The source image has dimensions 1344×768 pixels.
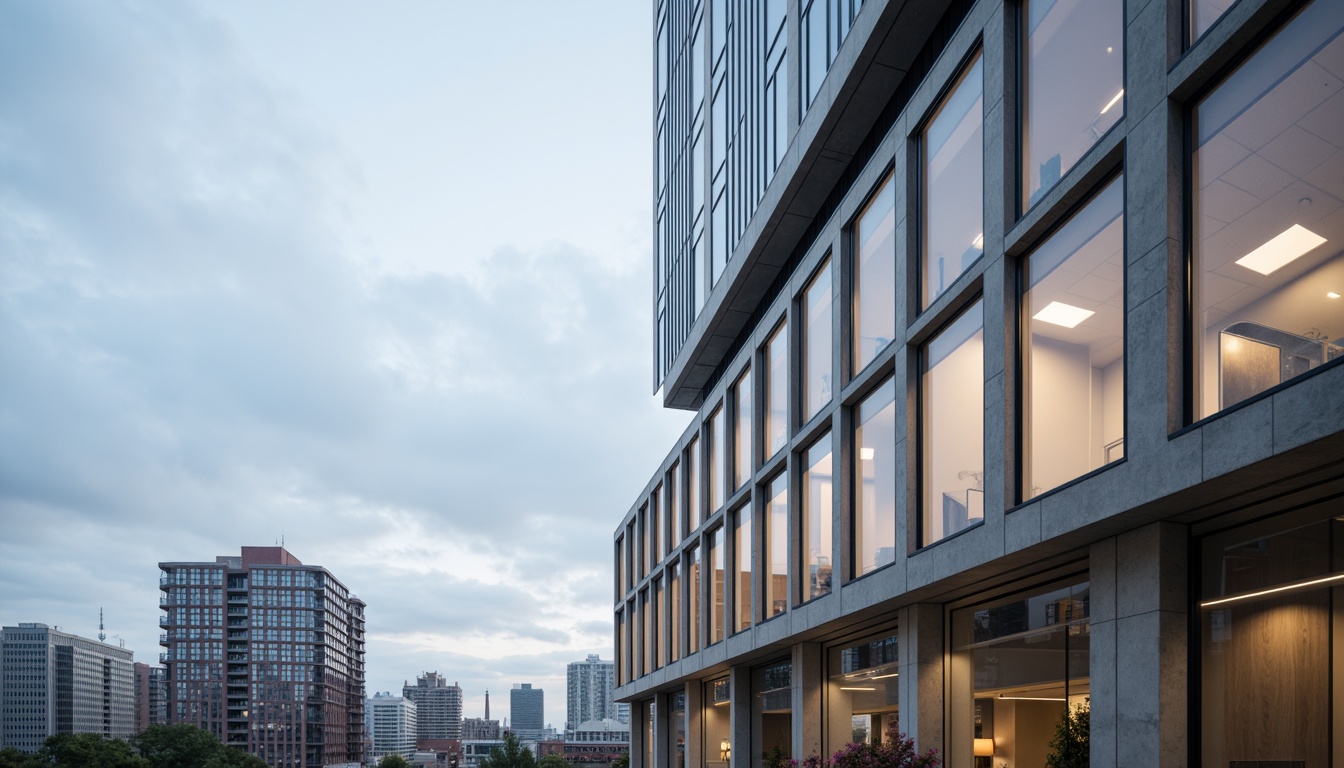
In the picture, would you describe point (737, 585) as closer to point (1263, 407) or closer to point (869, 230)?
point (869, 230)

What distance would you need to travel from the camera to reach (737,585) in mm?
31359

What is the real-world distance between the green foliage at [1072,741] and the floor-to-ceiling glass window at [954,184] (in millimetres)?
6537

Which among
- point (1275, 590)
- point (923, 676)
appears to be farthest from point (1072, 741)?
point (923, 676)

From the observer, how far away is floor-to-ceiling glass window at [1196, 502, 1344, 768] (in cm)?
1063

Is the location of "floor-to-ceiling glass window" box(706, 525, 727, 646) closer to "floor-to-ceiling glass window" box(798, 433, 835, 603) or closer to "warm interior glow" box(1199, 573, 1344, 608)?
"floor-to-ceiling glass window" box(798, 433, 835, 603)

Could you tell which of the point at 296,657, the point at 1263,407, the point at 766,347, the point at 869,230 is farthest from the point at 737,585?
the point at 296,657

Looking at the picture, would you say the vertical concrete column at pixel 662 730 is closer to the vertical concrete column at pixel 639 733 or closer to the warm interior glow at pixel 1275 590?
the vertical concrete column at pixel 639 733

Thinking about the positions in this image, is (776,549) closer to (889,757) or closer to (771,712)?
(771,712)

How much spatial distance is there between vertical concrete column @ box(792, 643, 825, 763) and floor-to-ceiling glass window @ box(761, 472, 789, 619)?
1.17 metres

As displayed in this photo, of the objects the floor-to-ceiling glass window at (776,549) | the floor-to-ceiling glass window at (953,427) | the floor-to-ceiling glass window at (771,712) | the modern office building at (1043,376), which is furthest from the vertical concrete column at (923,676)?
the floor-to-ceiling glass window at (771,712)

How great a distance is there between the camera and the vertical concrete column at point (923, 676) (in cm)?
1916

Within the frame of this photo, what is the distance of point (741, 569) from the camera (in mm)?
31141

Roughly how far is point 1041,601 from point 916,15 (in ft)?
31.7

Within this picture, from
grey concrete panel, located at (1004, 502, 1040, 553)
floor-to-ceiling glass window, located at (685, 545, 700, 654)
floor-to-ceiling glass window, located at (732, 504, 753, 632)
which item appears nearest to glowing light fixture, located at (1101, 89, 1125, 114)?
grey concrete panel, located at (1004, 502, 1040, 553)
